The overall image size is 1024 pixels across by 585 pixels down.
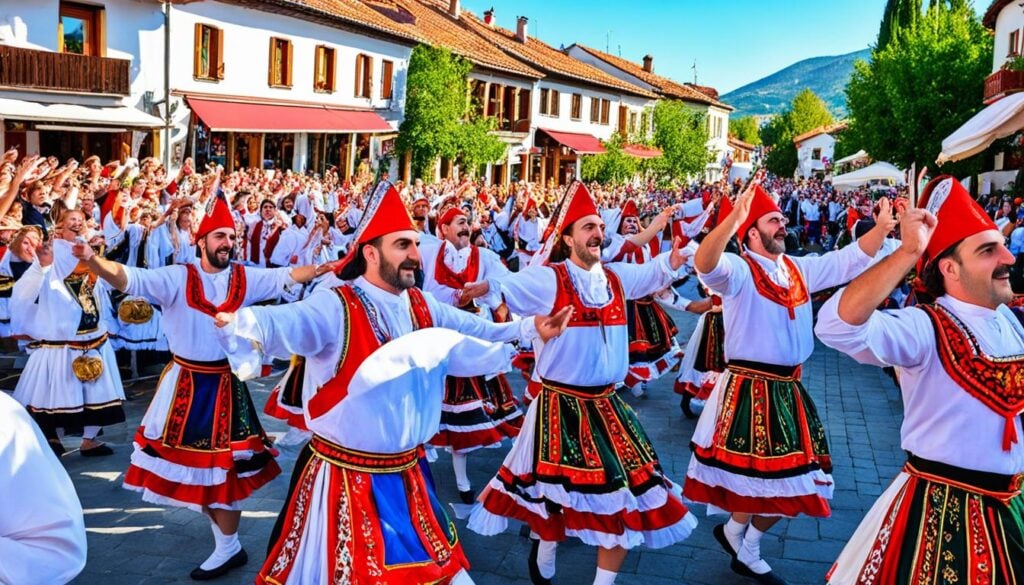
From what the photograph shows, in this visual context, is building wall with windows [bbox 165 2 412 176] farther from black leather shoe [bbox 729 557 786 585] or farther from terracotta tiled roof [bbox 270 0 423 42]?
black leather shoe [bbox 729 557 786 585]

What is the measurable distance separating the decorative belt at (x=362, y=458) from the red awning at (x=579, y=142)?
39683 mm

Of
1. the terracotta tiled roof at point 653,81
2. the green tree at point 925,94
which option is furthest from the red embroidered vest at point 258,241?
the terracotta tiled roof at point 653,81

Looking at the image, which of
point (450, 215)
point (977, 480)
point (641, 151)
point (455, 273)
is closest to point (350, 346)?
point (977, 480)

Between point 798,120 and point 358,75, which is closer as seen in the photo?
point 358,75

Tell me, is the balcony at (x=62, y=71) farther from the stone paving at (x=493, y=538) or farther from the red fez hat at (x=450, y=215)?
the red fez hat at (x=450, y=215)

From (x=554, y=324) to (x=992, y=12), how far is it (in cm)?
3655

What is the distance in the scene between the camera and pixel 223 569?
17.4ft

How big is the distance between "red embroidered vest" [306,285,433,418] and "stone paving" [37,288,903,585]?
1.96 meters

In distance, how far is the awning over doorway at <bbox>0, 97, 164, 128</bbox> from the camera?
18.7m

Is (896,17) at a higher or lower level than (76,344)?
higher

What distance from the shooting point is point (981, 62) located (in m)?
33.0

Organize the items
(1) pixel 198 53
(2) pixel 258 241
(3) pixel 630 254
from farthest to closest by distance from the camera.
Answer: (1) pixel 198 53 < (2) pixel 258 241 < (3) pixel 630 254

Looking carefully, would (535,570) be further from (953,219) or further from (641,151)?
(641,151)

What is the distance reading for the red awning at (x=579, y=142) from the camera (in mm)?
43219
